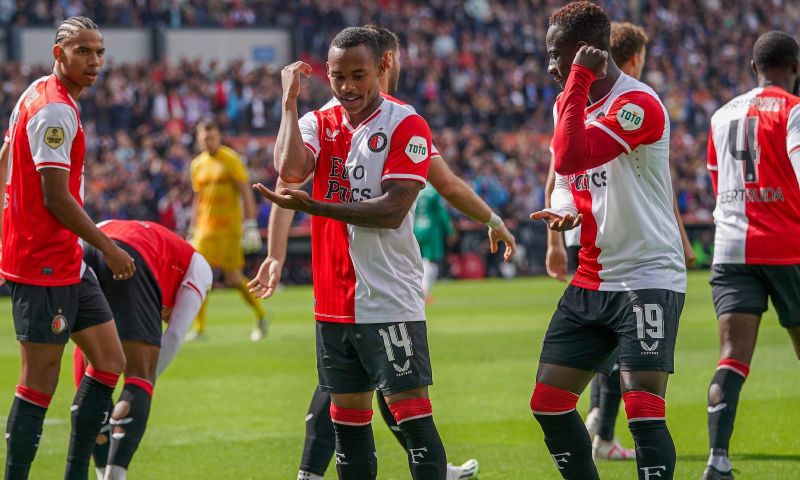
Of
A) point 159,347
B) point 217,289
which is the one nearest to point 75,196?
point 159,347

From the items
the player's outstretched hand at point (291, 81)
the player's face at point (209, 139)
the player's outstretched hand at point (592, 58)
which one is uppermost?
the player's outstretched hand at point (592, 58)

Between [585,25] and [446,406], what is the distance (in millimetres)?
5333

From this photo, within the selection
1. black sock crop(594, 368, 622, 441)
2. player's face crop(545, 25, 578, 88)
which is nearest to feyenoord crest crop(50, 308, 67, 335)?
player's face crop(545, 25, 578, 88)

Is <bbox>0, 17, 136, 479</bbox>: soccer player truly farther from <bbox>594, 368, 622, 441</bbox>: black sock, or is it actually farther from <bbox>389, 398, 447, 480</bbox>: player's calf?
<bbox>594, 368, 622, 441</bbox>: black sock

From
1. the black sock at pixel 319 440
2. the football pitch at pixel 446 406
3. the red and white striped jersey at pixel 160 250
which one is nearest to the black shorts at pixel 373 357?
the black sock at pixel 319 440

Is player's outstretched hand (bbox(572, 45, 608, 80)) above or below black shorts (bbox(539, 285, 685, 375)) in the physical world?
above

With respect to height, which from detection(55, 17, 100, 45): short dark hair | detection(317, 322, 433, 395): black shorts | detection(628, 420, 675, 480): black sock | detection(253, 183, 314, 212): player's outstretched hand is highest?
detection(55, 17, 100, 45): short dark hair

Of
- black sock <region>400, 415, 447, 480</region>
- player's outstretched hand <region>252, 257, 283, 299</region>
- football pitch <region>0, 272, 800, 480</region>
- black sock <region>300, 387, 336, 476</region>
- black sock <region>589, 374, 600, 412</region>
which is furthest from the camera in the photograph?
black sock <region>589, 374, 600, 412</region>

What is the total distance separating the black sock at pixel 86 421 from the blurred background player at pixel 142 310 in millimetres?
97

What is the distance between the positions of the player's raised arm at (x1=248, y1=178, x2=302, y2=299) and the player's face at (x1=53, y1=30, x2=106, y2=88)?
4.19ft

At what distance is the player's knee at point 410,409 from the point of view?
5266 millimetres

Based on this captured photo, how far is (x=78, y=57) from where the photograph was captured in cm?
642

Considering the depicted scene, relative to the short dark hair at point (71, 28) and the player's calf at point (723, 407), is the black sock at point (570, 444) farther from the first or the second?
the short dark hair at point (71, 28)

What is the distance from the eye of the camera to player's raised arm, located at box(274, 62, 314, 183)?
5312 mm
